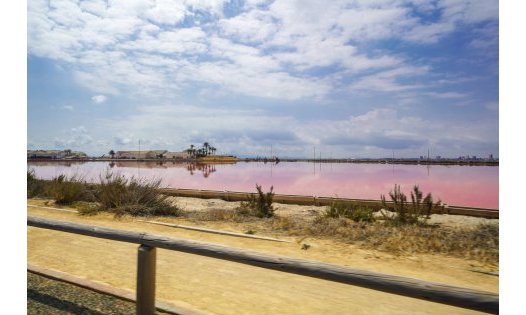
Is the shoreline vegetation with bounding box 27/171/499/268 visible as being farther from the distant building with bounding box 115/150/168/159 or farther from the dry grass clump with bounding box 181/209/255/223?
the distant building with bounding box 115/150/168/159

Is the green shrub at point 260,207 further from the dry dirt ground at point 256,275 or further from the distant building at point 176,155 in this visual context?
the distant building at point 176,155

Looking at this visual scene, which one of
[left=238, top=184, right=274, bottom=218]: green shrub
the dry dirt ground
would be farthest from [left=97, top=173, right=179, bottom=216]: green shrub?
the dry dirt ground

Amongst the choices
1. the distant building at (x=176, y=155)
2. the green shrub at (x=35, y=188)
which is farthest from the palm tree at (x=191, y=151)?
the green shrub at (x=35, y=188)

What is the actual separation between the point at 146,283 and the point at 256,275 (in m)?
2.03

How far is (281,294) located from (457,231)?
5.68m

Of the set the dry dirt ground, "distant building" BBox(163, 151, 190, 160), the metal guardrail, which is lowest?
the dry dirt ground

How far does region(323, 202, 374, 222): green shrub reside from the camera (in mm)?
9602

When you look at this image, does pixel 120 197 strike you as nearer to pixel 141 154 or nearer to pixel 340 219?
pixel 340 219

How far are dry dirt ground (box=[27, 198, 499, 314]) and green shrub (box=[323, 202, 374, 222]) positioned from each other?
2.07 m

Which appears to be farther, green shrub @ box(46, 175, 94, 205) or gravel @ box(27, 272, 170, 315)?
green shrub @ box(46, 175, 94, 205)

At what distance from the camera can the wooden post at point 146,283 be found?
3506 mm

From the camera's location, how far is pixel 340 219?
9.39m

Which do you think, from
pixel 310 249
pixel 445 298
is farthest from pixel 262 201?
pixel 445 298

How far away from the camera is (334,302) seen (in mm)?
4180
